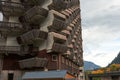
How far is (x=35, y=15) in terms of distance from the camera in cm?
5731

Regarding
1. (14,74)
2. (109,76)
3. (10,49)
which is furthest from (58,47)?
Answer: (109,76)

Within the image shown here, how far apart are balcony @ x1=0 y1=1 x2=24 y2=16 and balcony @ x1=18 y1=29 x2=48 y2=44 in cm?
819

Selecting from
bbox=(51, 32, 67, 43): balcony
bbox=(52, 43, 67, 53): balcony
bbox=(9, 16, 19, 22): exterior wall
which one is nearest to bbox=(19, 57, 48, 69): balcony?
bbox=(52, 43, 67, 53): balcony

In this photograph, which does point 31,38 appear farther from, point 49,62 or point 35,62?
point 49,62

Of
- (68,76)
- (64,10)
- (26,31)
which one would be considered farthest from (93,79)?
(68,76)

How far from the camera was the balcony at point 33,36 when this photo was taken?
55322 millimetres

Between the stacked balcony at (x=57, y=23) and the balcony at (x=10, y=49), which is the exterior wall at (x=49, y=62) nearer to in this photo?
the stacked balcony at (x=57, y=23)

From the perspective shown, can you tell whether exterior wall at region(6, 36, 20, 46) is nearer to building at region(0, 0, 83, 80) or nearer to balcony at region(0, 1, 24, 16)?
building at region(0, 0, 83, 80)

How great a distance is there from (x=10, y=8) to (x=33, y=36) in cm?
1209

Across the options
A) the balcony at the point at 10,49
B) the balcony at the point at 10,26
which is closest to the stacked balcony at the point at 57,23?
the balcony at the point at 10,26

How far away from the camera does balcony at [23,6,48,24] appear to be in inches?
2247

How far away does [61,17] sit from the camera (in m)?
62.7

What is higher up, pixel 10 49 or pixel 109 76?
pixel 10 49

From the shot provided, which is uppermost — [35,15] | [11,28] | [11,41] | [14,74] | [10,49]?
[35,15]
